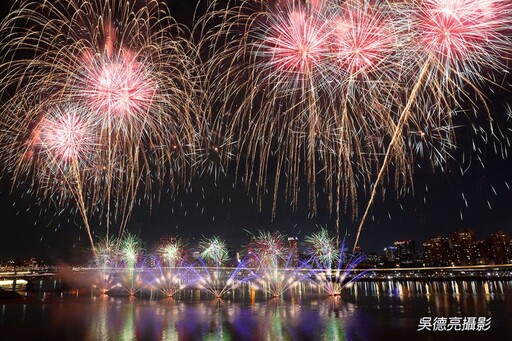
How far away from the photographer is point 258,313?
39.7 m

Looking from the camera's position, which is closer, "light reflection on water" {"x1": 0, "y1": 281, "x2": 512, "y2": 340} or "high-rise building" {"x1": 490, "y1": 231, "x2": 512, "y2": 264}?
"light reflection on water" {"x1": 0, "y1": 281, "x2": 512, "y2": 340}

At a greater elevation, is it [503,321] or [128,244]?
[128,244]

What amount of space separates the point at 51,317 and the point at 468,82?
38.0 metres

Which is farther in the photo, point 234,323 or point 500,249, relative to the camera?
point 500,249

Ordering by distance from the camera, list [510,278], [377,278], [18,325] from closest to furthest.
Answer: [18,325], [510,278], [377,278]

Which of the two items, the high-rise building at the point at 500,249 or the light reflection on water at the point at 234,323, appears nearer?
the light reflection on water at the point at 234,323

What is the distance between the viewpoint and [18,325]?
107 feet

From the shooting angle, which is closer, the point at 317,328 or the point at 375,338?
the point at 375,338

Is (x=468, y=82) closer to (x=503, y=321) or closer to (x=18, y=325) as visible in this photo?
(x=503, y=321)

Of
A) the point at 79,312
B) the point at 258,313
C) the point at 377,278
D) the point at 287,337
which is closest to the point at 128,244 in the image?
the point at 79,312

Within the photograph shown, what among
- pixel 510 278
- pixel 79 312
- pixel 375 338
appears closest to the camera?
pixel 375 338

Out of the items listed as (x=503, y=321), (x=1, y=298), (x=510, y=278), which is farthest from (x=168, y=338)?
(x=510, y=278)

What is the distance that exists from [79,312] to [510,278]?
110229mm

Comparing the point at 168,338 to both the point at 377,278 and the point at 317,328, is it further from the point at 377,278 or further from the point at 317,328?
the point at 377,278
